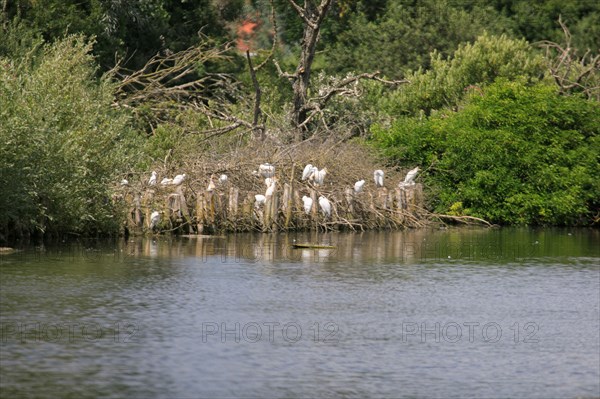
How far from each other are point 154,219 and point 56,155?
330 centimetres

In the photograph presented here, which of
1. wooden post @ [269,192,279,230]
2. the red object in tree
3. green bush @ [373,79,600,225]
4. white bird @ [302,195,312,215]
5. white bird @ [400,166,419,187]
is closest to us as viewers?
wooden post @ [269,192,279,230]

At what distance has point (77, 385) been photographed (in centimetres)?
1122

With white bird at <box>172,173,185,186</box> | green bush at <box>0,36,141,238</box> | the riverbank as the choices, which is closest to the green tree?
the riverbank

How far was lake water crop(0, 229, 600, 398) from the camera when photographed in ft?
37.8

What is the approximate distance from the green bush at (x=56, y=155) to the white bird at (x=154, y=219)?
95cm

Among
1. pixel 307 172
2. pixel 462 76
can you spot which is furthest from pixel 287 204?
pixel 462 76

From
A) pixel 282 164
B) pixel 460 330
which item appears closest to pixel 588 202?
pixel 282 164

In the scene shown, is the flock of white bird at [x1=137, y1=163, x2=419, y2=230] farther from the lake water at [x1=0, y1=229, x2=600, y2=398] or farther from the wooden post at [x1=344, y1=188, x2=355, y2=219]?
the lake water at [x1=0, y1=229, x2=600, y2=398]

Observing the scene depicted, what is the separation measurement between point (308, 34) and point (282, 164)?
7762 mm

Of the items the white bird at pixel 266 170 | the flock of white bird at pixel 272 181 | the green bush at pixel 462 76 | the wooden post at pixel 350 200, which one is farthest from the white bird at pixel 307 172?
the green bush at pixel 462 76

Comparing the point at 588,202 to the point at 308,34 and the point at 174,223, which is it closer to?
the point at 308,34

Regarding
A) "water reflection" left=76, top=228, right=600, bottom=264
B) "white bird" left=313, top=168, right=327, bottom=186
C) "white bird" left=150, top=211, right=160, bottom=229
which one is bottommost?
"water reflection" left=76, top=228, right=600, bottom=264

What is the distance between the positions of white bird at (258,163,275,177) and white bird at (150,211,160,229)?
2.97 metres

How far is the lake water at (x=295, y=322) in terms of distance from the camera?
11.5m
